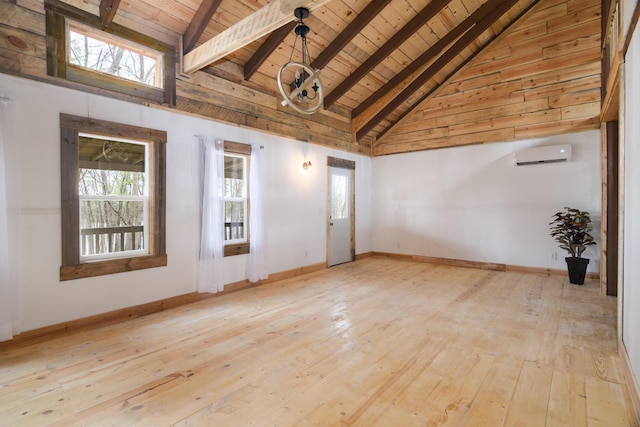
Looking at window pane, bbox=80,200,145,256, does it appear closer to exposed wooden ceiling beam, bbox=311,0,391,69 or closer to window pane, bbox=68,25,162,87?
window pane, bbox=68,25,162,87

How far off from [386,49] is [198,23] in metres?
2.84

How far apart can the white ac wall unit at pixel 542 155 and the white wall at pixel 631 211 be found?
3.10 meters

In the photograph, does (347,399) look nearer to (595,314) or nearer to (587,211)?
(595,314)

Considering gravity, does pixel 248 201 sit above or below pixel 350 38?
below

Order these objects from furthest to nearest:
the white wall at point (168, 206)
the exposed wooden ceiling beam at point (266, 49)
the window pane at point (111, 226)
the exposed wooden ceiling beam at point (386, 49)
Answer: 1. the exposed wooden ceiling beam at point (386, 49)
2. the exposed wooden ceiling beam at point (266, 49)
3. the window pane at point (111, 226)
4. the white wall at point (168, 206)

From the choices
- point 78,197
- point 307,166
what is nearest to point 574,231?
point 307,166

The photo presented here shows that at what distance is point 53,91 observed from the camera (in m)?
2.98

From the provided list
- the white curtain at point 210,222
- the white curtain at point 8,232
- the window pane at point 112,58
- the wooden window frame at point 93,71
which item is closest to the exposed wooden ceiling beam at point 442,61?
the white curtain at point 210,222

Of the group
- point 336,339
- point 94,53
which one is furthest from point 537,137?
point 94,53

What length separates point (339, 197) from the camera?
21.9 ft

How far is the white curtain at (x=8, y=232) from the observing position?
8.68ft

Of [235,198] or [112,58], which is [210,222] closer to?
[235,198]

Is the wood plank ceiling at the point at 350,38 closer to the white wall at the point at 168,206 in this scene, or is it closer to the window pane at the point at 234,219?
the white wall at the point at 168,206

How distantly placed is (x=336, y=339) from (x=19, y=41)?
398cm
